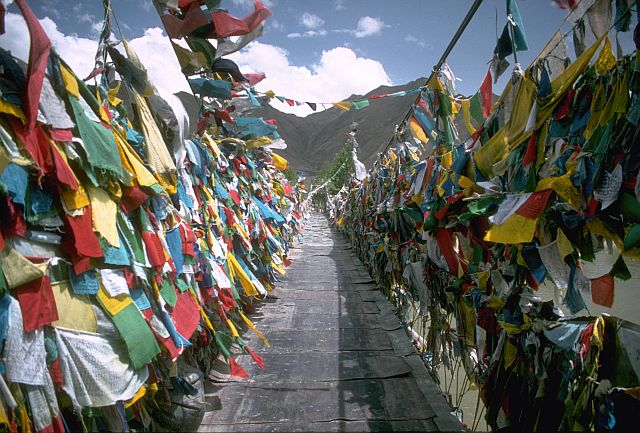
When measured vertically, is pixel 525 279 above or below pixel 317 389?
above

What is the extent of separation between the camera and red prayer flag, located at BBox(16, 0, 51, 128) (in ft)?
4.53

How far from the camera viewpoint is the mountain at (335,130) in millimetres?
95519

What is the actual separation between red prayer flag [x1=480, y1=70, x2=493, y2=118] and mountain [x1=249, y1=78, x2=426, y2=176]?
3013 inches

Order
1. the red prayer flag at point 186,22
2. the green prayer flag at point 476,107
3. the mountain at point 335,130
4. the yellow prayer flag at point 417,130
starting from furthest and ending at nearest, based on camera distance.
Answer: the mountain at point 335,130 < the yellow prayer flag at point 417,130 < the green prayer flag at point 476,107 < the red prayer flag at point 186,22

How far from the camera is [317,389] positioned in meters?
3.13

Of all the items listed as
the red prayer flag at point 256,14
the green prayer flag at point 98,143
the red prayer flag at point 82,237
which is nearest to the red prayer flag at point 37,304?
the red prayer flag at point 82,237

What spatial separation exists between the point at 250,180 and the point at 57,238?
4612 millimetres

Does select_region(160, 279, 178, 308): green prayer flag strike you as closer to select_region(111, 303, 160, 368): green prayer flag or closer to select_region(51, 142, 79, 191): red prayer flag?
select_region(111, 303, 160, 368): green prayer flag

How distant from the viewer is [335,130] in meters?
127

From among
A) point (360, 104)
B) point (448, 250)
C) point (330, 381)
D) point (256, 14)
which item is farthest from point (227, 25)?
point (330, 381)

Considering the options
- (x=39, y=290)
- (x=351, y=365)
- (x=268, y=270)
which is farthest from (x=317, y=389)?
(x=268, y=270)

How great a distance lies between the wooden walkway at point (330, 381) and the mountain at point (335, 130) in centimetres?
7489

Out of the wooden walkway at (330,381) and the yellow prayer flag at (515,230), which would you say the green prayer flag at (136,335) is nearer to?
the wooden walkway at (330,381)

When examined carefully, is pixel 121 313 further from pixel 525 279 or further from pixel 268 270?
pixel 268 270
